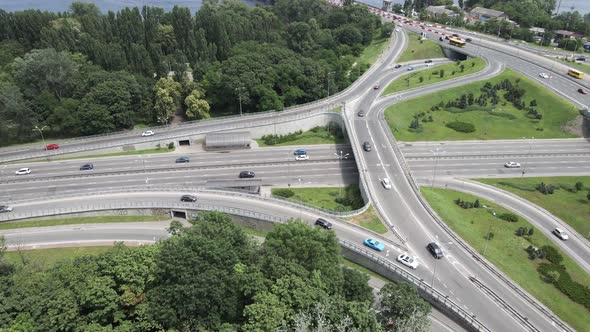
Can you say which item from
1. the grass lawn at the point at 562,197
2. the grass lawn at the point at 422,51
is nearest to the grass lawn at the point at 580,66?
the grass lawn at the point at 422,51

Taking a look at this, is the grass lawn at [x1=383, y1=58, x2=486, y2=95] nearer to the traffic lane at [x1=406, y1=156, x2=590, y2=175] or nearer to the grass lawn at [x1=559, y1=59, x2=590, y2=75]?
the grass lawn at [x1=559, y1=59, x2=590, y2=75]

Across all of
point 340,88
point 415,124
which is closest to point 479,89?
point 415,124

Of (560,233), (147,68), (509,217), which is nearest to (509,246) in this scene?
(509,217)

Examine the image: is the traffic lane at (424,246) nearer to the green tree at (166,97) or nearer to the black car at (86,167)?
the green tree at (166,97)

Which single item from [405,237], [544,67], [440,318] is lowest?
[440,318]

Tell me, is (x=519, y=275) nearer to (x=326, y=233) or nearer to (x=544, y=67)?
(x=326, y=233)

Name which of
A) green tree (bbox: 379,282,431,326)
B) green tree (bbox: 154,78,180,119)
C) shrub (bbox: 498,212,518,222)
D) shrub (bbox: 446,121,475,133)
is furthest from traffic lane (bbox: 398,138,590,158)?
green tree (bbox: 154,78,180,119)

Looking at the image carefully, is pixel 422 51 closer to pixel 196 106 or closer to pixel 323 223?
pixel 196 106
